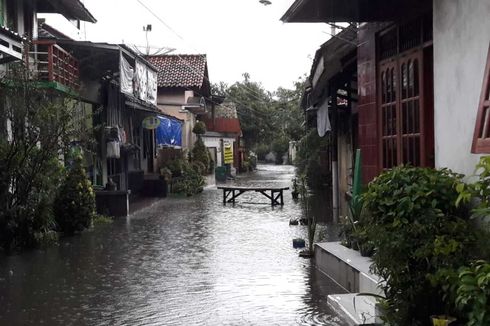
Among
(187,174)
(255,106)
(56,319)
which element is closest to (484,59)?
(56,319)

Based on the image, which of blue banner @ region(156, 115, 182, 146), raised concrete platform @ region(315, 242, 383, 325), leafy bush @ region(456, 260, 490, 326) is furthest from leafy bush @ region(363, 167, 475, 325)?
blue banner @ region(156, 115, 182, 146)

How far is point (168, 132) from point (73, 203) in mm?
12789

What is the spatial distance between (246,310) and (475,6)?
410cm

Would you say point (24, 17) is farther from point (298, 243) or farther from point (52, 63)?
point (298, 243)

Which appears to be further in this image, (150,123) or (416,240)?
(150,123)

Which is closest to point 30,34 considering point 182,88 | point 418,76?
point 418,76

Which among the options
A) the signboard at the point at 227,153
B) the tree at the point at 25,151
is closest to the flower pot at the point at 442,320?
the tree at the point at 25,151

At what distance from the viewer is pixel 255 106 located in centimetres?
6181

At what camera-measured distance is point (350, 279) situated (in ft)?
24.9

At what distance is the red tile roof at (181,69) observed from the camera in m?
33.8

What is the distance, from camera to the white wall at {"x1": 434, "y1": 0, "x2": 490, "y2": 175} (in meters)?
5.27

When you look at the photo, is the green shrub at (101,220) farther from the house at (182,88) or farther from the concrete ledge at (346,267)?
the house at (182,88)

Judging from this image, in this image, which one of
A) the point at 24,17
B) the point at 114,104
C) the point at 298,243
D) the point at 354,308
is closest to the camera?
the point at 354,308

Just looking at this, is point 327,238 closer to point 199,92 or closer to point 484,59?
point 484,59
